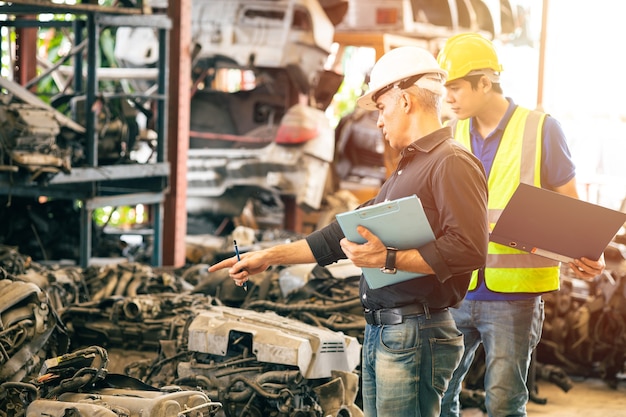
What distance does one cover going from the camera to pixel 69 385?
439cm

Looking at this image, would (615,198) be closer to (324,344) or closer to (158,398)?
(324,344)

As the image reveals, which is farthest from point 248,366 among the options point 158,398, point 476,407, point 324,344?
point 476,407

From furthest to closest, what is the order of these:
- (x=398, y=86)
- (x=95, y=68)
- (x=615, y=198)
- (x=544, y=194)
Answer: (x=615, y=198) < (x=95, y=68) < (x=544, y=194) < (x=398, y=86)

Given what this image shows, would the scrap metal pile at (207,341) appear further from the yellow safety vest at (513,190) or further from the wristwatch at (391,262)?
the wristwatch at (391,262)

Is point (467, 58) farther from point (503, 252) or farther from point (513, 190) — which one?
point (503, 252)

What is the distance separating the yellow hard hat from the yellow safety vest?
11.1 inches

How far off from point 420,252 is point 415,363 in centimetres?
45

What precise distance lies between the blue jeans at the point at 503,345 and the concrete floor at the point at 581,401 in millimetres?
2164

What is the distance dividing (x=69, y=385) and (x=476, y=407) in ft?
10.5

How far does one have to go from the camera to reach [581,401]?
23.4ft

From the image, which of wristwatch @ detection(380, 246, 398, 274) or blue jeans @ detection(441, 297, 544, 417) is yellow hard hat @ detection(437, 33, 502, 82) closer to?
blue jeans @ detection(441, 297, 544, 417)

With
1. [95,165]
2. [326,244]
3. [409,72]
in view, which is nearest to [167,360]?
[326,244]

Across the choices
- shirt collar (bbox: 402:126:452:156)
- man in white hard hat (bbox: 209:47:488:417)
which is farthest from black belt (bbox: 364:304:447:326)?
shirt collar (bbox: 402:126:452:156)

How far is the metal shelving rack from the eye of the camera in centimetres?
875
